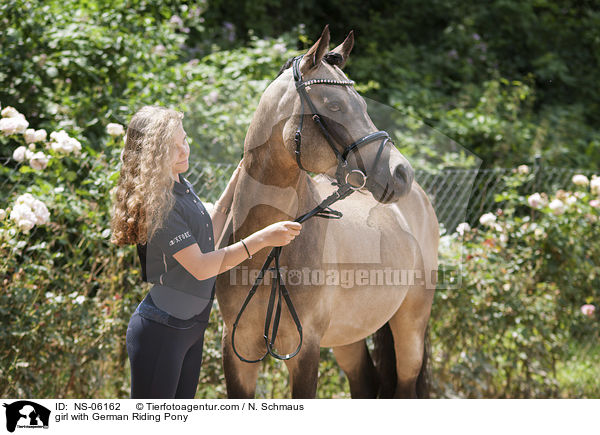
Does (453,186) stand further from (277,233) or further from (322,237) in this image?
(277,233)

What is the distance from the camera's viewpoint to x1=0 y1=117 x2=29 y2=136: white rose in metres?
3.11

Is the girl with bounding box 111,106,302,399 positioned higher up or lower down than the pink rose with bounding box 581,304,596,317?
higher up

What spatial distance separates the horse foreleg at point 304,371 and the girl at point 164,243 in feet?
1.65

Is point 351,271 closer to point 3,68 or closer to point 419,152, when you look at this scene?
point 3,68

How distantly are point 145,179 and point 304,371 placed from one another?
1.03m

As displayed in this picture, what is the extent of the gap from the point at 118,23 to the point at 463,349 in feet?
12.8

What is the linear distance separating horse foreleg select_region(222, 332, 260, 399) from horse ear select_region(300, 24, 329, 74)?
119 centimetres

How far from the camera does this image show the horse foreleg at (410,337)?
3240 millimetres

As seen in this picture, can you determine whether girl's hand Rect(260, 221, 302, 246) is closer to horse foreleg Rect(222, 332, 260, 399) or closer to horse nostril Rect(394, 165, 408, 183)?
horse nostril Rect(394, 165, 408, 183)
